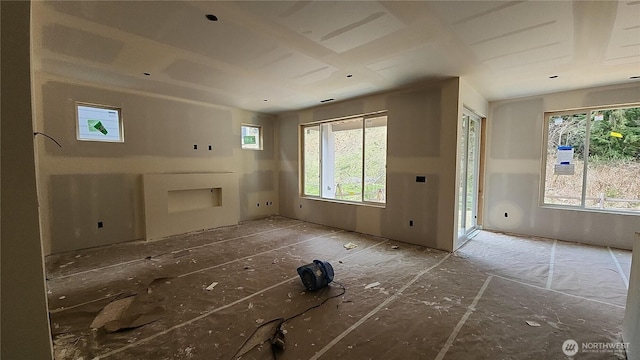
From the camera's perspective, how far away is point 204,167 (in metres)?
5.83

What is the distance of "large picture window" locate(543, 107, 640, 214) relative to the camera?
14.2ft

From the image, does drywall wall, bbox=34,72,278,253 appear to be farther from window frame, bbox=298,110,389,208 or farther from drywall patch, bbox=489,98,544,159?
drywall patch, bbox=489,98,544,159

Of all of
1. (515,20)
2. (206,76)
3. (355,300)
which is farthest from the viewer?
(206,76)

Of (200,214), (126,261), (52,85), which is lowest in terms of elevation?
(126,261)

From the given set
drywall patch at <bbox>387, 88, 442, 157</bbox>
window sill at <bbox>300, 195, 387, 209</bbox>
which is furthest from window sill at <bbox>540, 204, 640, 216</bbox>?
window sill at <bbox>300, 195, 387, 209</bbox>

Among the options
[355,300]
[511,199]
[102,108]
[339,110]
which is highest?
[339,110]

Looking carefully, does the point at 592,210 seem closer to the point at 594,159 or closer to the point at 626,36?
the point at 594,159

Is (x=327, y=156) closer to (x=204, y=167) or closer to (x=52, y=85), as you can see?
(x=204, y=167)

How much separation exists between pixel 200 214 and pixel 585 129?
25.8 feet

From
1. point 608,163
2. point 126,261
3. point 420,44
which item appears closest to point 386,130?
point 420,44

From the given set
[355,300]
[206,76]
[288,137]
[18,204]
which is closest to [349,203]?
[288,137]

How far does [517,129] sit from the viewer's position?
5.22 meters

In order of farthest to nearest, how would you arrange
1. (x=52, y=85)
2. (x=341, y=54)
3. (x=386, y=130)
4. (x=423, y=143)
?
(x=386, y=130) < (x=423, y=143) < (x=52, y=85) < (x=341, y=54)

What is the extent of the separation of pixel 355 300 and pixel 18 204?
2.68 m
